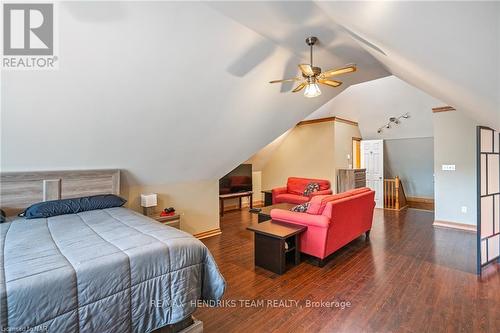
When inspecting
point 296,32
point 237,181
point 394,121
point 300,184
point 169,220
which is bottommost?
point 169,220

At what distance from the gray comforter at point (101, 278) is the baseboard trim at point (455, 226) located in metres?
5.53

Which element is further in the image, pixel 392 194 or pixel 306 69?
pixel 392 194

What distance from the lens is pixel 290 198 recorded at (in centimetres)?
655

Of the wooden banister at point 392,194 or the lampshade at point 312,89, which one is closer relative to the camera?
the lampshade at point 312,89

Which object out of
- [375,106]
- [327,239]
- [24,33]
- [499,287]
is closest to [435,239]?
[499,287]

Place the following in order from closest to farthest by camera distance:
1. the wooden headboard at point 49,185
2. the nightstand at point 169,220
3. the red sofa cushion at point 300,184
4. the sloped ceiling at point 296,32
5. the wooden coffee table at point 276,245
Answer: the sloped ceiling at point 296,32 → the wooden headboard at point 49,185 → the wooden coffee table at point 276,245 → the nightstand at point 169,220 → the red sofa cushion at point 300,184

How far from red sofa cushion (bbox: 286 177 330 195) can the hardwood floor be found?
251 centimetres

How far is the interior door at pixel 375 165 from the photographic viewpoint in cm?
Answer: 738

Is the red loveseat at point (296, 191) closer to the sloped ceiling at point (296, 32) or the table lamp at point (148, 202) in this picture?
the sloped ceiling at point (296, 32)

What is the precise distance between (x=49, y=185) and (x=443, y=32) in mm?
4287

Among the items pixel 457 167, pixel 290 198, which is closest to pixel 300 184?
pixel 290 198

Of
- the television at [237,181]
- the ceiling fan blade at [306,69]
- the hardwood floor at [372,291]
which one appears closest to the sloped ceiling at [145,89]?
the ceiling fan blade at [306,69]

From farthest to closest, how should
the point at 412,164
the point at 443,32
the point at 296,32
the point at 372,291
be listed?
the point at 412,164, the point at 296,32, the point at 372,291, the point at 443,32

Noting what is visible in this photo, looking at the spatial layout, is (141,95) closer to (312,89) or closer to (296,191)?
(312,89)
